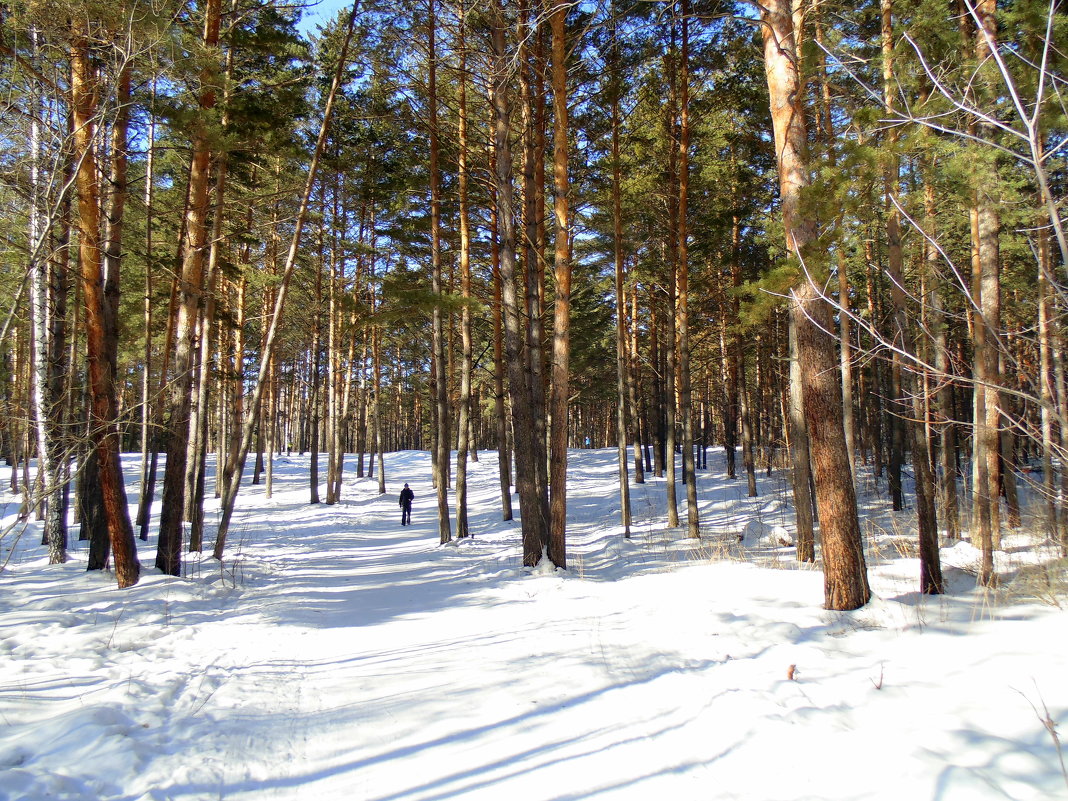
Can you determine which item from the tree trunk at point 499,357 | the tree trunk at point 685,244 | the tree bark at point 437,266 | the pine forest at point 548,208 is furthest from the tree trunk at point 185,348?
the tree trunk at point 685,244

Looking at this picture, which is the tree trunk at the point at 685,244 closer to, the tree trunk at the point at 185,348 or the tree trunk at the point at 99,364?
the tree trunk at the point at 185,348

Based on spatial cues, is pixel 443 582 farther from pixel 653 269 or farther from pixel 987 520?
pixel 653 269

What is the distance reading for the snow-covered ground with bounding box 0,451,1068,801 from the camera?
2.97m

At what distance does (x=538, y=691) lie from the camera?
13.5 feet

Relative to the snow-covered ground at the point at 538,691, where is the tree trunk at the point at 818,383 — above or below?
above

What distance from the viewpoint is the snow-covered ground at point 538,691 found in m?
2.97

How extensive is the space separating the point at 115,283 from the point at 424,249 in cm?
878

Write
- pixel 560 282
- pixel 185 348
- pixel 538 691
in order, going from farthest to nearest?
1. pixel 560 282
2. pixel 185 348
3. pixel 538 691

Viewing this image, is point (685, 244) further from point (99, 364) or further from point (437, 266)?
point (99, 364)

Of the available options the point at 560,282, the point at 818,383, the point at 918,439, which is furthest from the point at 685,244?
the point at 818,383

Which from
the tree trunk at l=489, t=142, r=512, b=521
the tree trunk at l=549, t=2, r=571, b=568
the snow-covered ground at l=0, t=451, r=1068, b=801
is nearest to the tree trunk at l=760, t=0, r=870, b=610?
the snow-covered ground at l=0, t=451, r=1068, b=801

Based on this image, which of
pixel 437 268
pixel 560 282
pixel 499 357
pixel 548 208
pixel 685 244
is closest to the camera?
pixel 560 282

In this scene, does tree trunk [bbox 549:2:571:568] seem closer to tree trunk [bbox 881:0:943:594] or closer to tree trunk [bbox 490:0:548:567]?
tree trunk [bbox 490:0:548:567]

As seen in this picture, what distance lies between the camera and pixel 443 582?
905 centimetres
